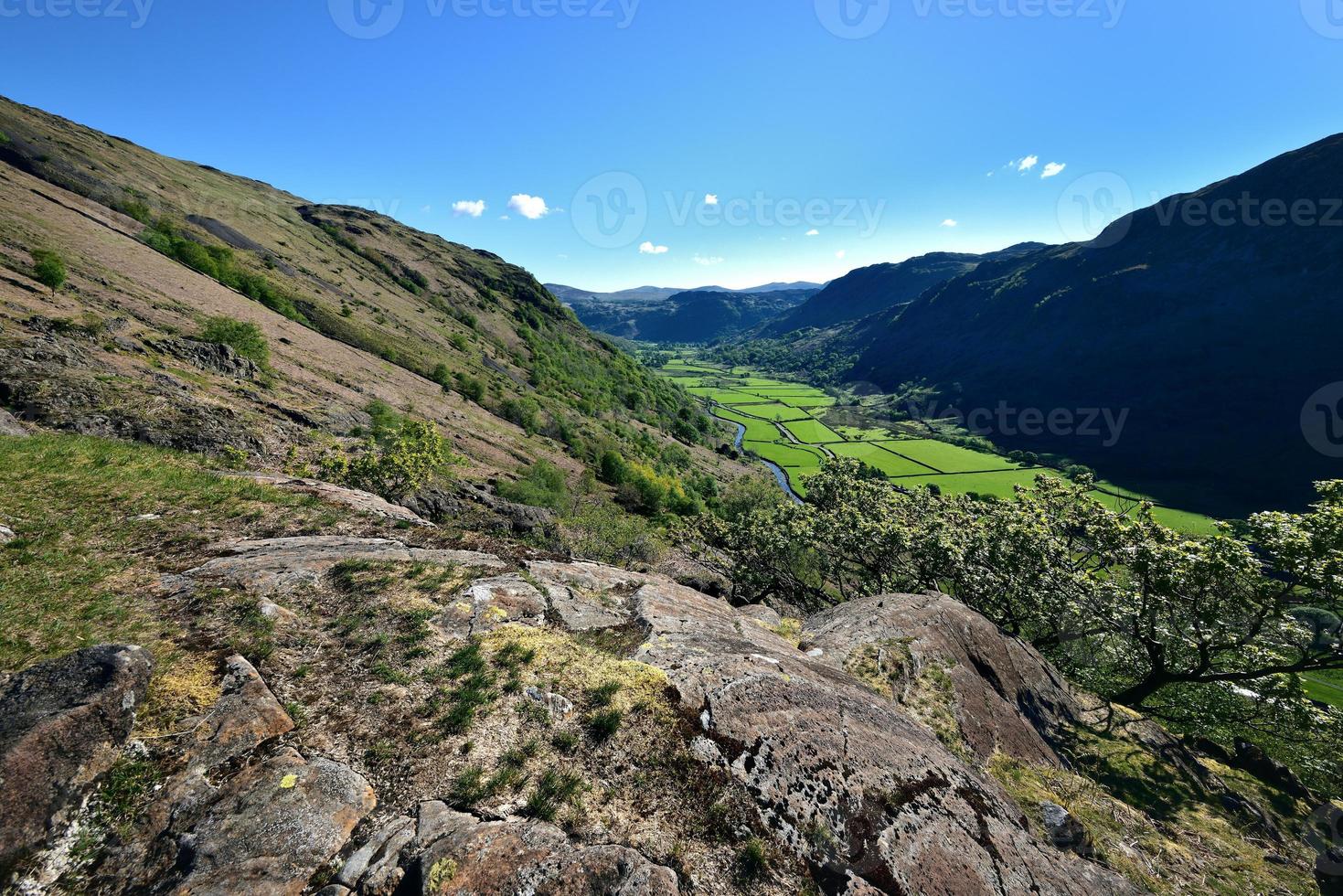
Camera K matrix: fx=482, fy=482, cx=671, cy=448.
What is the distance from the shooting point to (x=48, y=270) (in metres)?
37.9

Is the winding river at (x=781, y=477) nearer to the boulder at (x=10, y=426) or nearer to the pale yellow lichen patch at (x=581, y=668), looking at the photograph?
the pale yellow lichen patch at (x=581, y=668)

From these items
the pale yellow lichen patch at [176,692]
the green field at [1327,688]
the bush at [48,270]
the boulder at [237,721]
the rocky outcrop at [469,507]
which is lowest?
the green field at [1327,688]

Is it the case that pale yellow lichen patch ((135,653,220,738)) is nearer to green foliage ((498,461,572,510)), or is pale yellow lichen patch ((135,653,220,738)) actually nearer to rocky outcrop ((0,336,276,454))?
rocky outcrop ((0,336,276,454))

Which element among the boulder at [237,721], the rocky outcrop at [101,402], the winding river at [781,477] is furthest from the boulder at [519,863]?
the winding river at [781,477]

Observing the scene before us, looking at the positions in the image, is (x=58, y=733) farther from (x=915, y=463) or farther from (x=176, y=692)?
(x=915, y=463)

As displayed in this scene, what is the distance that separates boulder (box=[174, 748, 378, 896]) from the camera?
6.71 m

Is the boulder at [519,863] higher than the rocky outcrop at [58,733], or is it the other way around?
the rocky outcrop at [58,733]

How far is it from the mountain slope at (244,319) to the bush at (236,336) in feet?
6.99

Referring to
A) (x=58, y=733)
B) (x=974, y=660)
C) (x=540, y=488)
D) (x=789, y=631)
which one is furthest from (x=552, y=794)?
(x=540, y=488)

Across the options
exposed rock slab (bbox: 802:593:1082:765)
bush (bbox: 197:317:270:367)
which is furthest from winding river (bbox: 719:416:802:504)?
bush (bbox: 197:317:270:367)

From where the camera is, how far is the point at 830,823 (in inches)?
364

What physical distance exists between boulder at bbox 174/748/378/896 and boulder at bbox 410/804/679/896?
1336 millimetres

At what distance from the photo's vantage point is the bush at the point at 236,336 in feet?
148

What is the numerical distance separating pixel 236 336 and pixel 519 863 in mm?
57695
